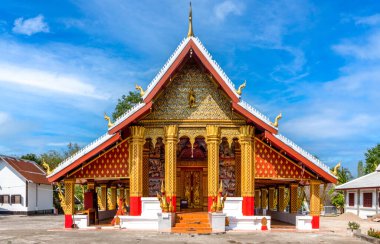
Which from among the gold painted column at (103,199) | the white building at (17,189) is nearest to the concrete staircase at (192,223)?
the gold painted column at (103,199)

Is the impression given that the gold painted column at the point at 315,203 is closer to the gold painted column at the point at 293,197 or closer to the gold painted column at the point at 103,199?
the gold painted column at the point at 293,197

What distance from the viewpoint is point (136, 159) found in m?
21.1

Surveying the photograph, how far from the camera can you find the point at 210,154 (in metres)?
21.0

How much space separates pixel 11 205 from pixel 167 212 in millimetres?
28093

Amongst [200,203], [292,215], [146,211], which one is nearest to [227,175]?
[200,203]

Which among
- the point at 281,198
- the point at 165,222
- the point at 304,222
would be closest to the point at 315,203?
the point at 304,222

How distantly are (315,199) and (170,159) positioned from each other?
23.1ft

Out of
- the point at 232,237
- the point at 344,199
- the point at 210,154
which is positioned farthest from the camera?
the point at 344,199

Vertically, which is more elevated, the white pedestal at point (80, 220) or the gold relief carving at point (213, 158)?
the gold relief carving at point (213, 158)

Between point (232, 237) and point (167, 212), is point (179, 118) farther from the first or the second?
point (232, 237)

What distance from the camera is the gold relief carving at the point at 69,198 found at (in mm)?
21188

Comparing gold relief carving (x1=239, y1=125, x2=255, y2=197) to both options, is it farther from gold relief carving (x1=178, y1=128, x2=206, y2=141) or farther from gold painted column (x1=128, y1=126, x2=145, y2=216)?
gold painted column (x1=128, y1=126, x2=145, y2=216)

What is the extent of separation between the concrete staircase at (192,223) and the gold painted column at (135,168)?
6.60 feet

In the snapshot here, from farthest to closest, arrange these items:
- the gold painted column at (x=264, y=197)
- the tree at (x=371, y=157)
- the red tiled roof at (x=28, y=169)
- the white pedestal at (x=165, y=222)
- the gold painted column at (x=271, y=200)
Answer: the tree at (x=371, y=157) → the red tiled roof at (x=28, y=169) → the gold painted column at (x=264, y=197) → the gold painted column at (x=271, y=200) → the white pedestal at (x=165, y=222)
